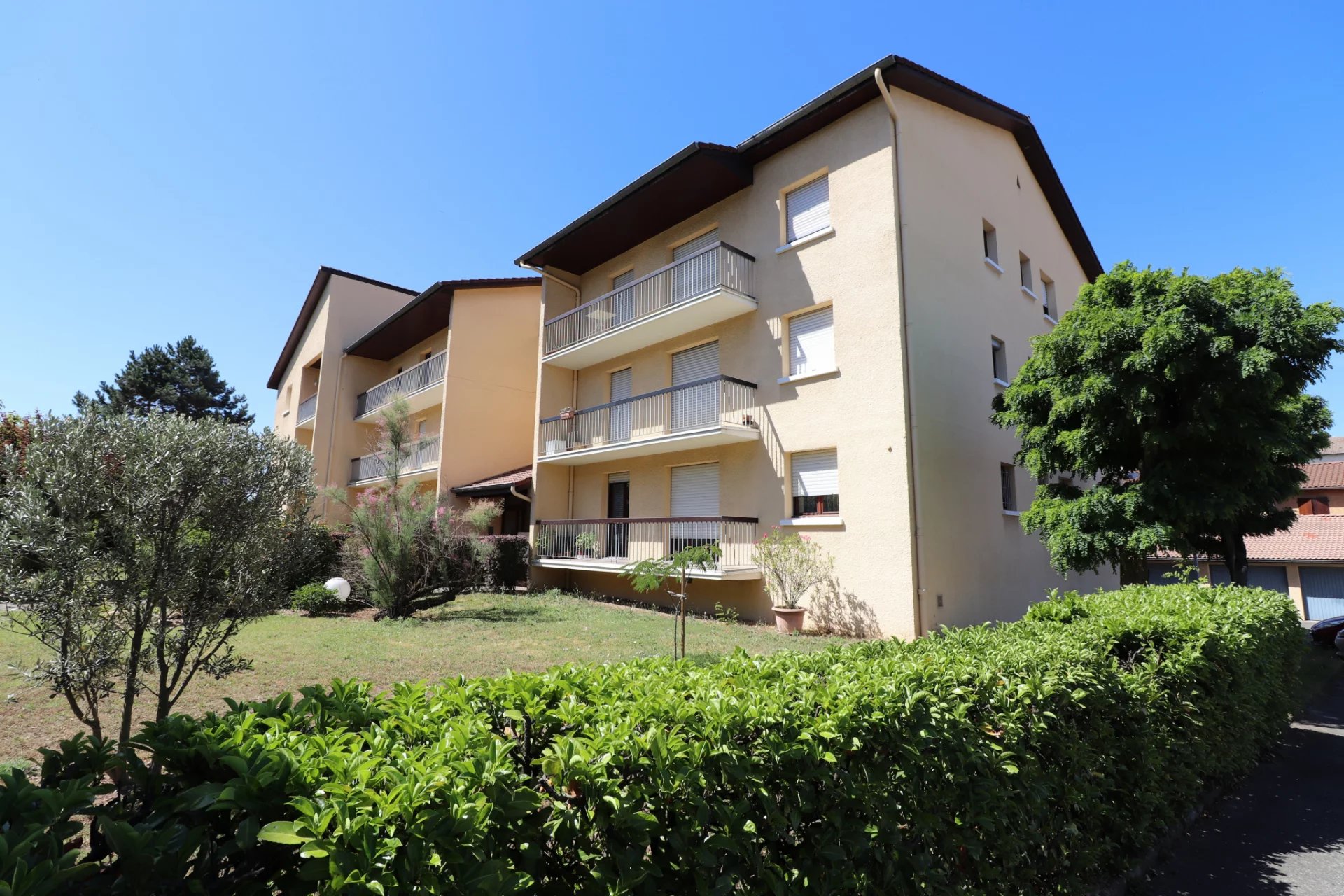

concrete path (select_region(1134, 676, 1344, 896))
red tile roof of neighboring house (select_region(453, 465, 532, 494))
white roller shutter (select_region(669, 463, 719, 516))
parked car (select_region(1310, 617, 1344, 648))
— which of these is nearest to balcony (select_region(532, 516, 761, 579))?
white roller shutter (select_region(669, 463, 719, 516))

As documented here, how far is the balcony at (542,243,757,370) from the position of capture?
14.0m

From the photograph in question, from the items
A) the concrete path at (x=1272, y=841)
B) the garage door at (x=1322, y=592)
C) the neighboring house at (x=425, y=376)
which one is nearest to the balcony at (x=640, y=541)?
the neighboring house at (x=425, y=376)

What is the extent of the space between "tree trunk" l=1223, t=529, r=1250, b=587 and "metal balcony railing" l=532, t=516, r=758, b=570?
7925 mm

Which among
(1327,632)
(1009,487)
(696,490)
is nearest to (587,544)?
(696,490)

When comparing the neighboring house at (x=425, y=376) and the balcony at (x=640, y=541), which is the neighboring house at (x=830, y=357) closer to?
the balcony at (x=640, y=541)

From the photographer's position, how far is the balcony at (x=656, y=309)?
14.0 meters

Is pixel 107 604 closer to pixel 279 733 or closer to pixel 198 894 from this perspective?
pixel 279 733

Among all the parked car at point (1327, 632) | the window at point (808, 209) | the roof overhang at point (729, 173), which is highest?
the roof overhang at point (729, 173)

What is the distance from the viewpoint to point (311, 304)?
96.2 ft

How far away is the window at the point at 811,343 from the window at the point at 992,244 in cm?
532

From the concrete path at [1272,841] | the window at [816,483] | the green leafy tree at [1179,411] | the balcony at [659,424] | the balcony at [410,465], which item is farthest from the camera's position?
the balcony at [410,465]

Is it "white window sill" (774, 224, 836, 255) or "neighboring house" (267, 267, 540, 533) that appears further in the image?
"neighboring house" (267, 267, 540, 533)

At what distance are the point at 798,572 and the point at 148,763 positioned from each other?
36.8 feet

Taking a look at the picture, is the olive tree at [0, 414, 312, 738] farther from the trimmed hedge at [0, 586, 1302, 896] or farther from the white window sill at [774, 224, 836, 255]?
the white window sill at [774, 224, 836, 255]
